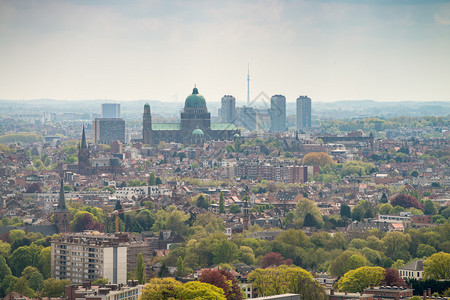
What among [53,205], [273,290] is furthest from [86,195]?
[273,290]

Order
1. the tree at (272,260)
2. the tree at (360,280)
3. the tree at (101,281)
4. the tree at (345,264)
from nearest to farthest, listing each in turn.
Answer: the tree at (101,281)
the tree at (360,280)
the tree at (345,264)
the tree at (272,260)

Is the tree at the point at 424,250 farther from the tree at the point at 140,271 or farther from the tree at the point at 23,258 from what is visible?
the tree at the point at 23,258

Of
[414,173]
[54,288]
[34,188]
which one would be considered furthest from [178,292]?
[414,173]

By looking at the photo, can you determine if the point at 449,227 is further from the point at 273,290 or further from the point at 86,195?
the point at 86,195

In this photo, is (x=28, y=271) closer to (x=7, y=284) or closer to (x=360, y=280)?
(x=7, y=284)

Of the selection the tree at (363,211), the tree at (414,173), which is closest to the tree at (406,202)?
the tree at (363,211)

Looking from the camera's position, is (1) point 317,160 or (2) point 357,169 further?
(1) point 317,160
